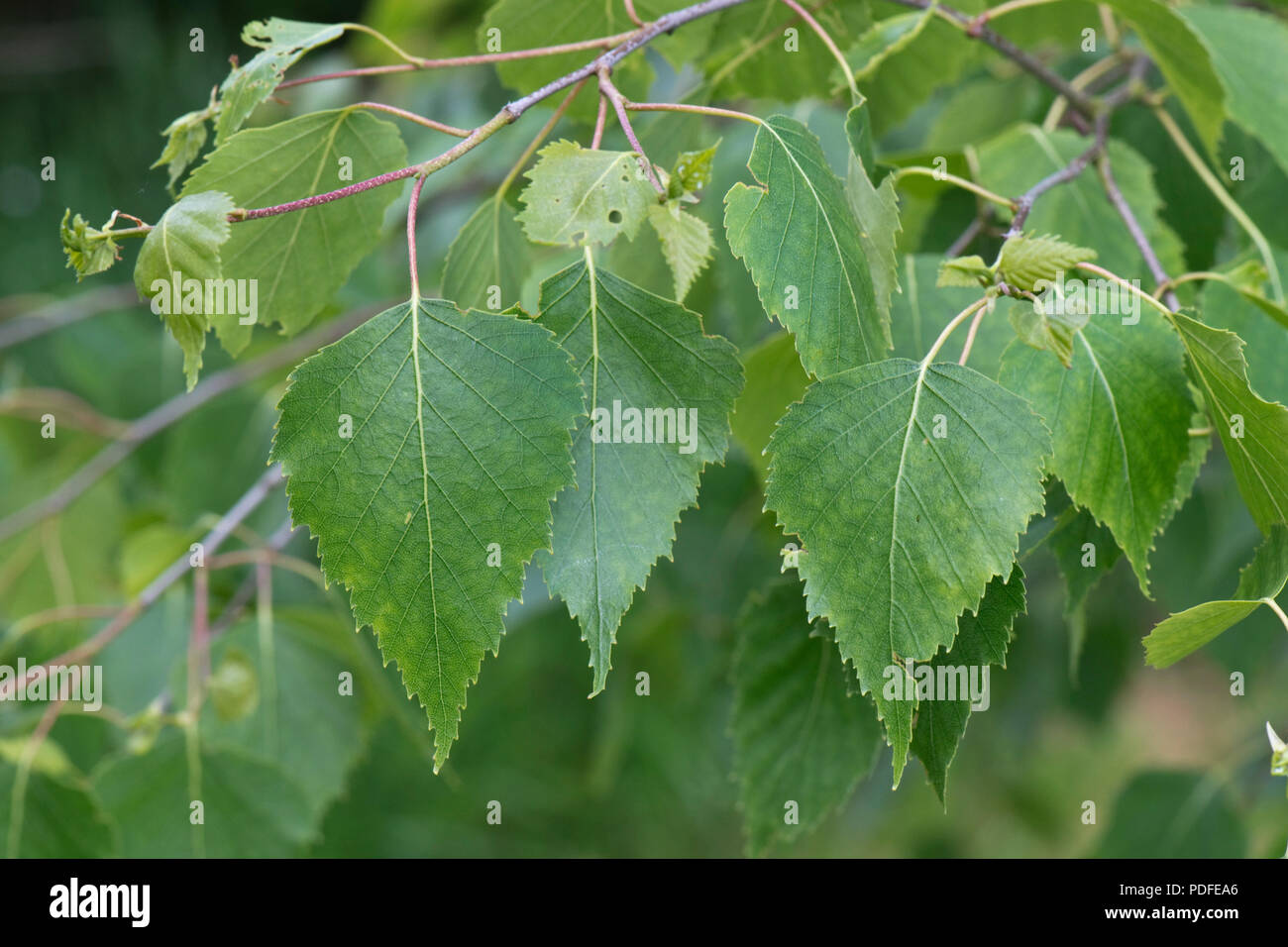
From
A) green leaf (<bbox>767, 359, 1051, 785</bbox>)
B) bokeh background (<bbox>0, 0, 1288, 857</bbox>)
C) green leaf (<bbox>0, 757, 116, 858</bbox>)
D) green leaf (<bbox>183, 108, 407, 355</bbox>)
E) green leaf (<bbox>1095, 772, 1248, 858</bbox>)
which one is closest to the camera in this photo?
green leaf (<bbox>767, 359, 1051, 785</bbox>)

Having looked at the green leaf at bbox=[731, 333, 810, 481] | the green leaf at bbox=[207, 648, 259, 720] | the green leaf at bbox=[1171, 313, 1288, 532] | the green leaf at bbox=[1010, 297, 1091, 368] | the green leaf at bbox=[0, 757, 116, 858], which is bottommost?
the green leaf at bbox=[0, 757, 116, 858]

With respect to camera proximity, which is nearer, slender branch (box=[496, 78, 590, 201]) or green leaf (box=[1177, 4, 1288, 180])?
slender branch (box=[496, 78, 590, 201])

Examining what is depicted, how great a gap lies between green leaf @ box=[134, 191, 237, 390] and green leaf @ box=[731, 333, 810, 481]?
0.26 meters

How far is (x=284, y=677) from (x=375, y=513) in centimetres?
51

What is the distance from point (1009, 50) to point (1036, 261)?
255mm

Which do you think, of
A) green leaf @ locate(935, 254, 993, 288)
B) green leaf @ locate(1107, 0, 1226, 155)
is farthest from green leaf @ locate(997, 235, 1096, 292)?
A: green leaf @ locate(1107, 0, 1226, 155)

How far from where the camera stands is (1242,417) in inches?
16.1

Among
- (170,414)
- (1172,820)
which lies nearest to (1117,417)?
(1172,820)

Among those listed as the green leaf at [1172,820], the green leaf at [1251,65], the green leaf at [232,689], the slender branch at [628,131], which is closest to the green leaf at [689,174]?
the slender branch at [628,131]

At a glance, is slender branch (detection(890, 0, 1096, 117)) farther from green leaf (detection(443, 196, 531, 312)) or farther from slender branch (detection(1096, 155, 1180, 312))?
green leaf (detection(443, 196, 531, 312))

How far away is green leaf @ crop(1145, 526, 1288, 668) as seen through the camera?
39cm

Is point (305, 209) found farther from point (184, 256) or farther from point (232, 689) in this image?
point (232, 689)
